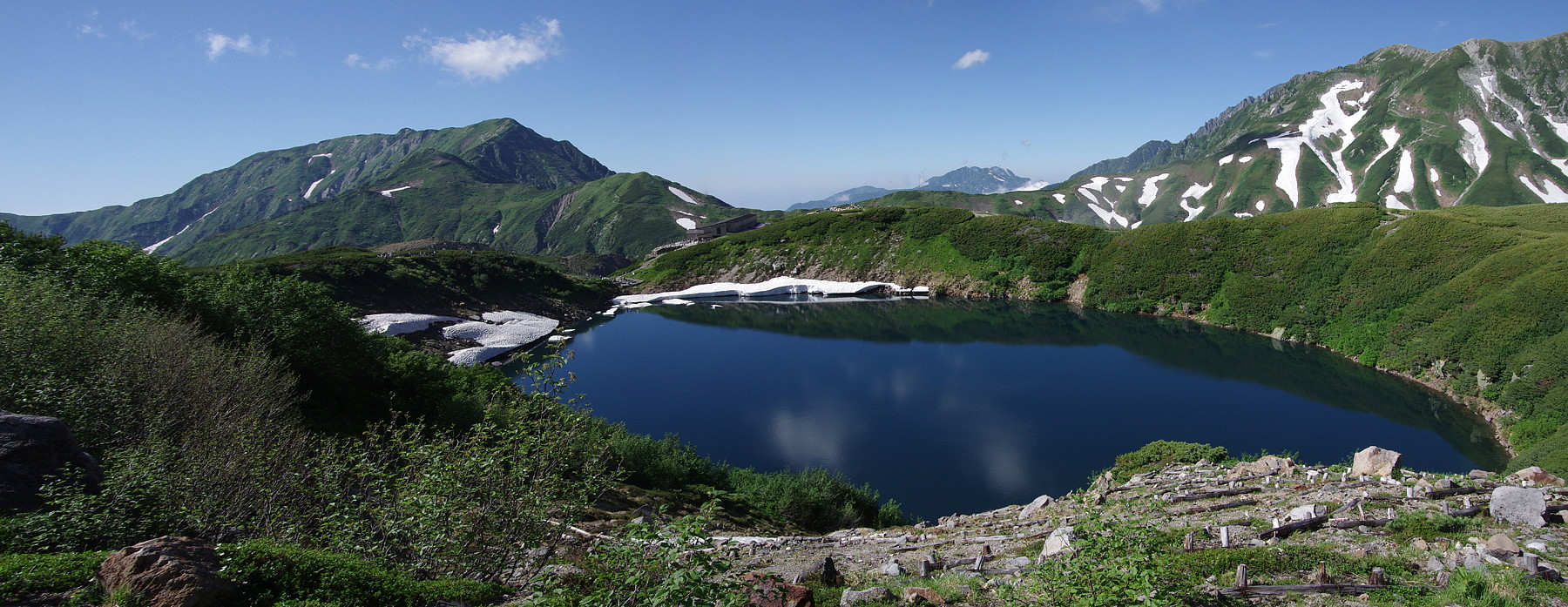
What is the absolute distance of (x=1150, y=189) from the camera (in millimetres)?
167250

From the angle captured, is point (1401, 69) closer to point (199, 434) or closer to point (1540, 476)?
point (1540, 476)

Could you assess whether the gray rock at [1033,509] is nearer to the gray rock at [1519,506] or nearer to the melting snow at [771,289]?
the gray rock at [1519,506]

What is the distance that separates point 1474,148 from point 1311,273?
126736 mm

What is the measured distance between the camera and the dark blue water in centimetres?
2366

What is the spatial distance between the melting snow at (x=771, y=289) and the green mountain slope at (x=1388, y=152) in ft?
278

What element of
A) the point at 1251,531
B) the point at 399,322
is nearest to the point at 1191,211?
the point at 399,322

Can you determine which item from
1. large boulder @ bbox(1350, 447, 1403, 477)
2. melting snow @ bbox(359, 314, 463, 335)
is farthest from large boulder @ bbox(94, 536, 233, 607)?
melting snow @ bbox(359, 314, 463, 335)

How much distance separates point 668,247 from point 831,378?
73228mm

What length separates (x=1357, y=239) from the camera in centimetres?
4647

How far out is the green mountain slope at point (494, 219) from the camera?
156500 mm

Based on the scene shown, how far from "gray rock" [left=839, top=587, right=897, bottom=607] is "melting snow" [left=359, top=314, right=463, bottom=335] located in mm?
47495

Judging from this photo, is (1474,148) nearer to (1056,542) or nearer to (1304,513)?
(1304,513)

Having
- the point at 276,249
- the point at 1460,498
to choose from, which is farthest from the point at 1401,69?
the point at 276,249

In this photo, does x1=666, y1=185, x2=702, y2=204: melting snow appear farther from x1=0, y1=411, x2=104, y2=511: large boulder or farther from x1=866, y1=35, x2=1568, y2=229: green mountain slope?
x1=0, y1=411, x2=104, y2=511: large boulder
